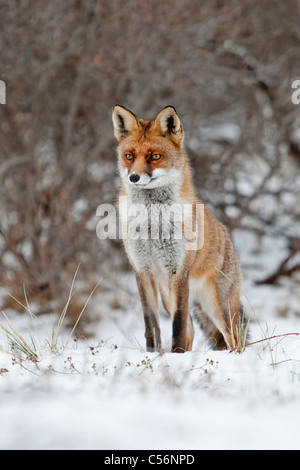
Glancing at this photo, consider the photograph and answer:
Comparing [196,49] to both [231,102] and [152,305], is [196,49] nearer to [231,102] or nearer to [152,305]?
[231,102]

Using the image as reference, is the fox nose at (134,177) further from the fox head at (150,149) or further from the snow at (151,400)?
the snow at (151,400)

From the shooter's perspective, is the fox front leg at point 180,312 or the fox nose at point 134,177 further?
the fox front leg at point 180,312

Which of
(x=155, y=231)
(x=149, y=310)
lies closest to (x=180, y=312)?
(x=149, y=310)

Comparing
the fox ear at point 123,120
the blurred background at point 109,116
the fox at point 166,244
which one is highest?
the blurred background at point 109,116

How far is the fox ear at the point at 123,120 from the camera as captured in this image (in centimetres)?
433

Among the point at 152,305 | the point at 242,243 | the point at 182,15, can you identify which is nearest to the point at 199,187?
the point at 242,243

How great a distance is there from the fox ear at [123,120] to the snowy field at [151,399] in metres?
1.78

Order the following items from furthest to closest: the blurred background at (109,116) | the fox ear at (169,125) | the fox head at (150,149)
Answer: the blurred background at (109,116), the fox ear at (169,125), the fox head at (150,149)

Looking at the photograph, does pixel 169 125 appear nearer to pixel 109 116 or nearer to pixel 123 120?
pixel 123 120

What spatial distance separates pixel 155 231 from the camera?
4262 millimetres

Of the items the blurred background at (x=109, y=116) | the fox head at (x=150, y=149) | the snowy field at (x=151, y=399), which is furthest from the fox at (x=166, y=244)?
the blurred background at (x=109, y=116)

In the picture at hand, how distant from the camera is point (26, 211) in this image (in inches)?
321

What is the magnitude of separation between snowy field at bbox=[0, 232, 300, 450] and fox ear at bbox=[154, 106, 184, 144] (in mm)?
1736

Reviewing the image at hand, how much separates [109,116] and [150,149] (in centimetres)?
450
